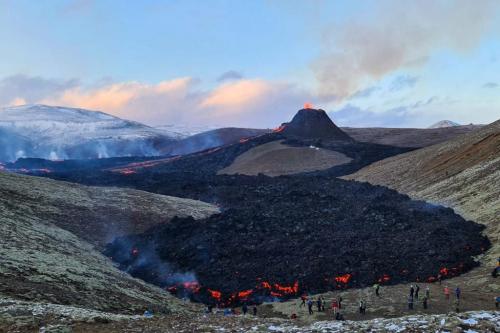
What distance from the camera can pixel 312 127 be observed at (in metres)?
177

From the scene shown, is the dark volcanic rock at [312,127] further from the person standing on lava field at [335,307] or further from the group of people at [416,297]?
the person standing on lava field at [335,307]

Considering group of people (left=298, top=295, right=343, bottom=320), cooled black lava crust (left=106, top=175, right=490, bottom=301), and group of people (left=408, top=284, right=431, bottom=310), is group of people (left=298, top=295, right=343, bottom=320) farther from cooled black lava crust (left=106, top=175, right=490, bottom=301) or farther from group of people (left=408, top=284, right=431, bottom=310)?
group of people (left=408, top=284, right=431, bottom=310)

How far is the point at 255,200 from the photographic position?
84.1 meters

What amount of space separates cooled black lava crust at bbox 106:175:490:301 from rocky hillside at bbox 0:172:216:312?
17.1 ft

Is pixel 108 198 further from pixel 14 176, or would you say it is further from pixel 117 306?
pixel 117 306

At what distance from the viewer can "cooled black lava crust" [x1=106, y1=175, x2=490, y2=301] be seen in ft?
147

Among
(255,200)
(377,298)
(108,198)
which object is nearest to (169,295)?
(377,298)

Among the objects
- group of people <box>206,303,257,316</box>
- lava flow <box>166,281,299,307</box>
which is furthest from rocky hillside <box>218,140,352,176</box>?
group of people <box>206,303,257,316</box>

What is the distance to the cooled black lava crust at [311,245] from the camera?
44.9 meters

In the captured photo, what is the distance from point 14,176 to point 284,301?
53034 millimetres

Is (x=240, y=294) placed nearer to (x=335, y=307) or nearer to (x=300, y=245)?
(x=335, y=307)

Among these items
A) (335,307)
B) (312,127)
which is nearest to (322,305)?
(335,307)

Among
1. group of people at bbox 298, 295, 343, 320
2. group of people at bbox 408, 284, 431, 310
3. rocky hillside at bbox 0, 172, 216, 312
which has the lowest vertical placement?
group of people at bbox 298, 295, 343, 320

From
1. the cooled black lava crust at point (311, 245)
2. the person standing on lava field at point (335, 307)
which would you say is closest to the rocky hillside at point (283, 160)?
the cooled black lava crust at point (311, 245)
